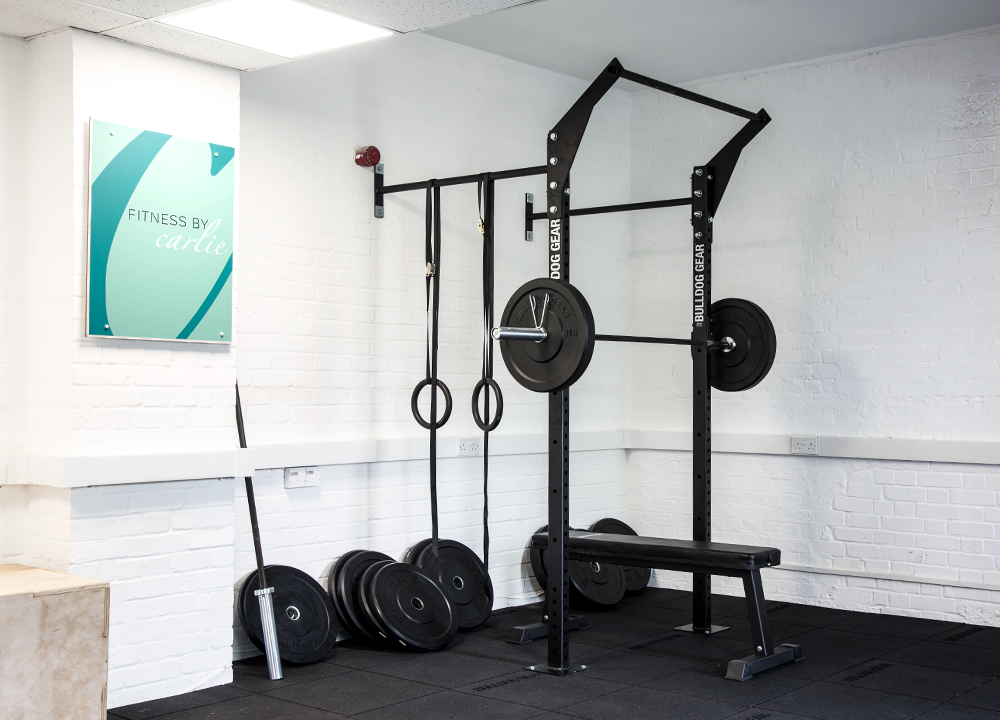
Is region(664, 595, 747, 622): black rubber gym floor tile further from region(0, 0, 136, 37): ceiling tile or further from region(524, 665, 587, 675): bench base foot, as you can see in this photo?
region(0, 0, 136, 37): ceiling tile

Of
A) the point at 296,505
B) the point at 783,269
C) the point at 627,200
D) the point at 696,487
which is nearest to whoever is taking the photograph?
the point at 296,505

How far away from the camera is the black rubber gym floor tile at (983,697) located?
12.7ft

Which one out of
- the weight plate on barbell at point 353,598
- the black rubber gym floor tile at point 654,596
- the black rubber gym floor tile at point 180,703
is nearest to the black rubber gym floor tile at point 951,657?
the black rubber gym floor tile at point 654,596

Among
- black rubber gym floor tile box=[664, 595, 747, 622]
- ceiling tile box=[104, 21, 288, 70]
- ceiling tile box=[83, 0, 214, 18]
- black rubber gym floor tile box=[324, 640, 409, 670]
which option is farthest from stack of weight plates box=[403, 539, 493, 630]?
ceiling tile box=[83, 0, 214, 18]

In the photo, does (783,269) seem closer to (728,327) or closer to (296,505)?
(728,327)

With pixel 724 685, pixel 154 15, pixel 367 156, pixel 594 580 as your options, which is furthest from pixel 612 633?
pixel 154 15

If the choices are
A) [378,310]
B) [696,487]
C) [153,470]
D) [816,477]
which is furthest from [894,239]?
[153,470]

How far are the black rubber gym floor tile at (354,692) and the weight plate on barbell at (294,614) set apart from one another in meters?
0.24

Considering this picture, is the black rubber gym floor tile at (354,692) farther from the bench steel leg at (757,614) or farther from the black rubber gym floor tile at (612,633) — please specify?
the bench steel leg at (757,614)

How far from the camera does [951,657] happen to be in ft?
15.2

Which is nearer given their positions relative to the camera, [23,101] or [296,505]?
[23,101]

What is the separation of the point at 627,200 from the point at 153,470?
3895mm

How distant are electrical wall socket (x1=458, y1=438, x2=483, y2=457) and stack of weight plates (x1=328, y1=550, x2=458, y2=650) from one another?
80 centimetres

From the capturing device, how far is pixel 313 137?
484 centimetres
